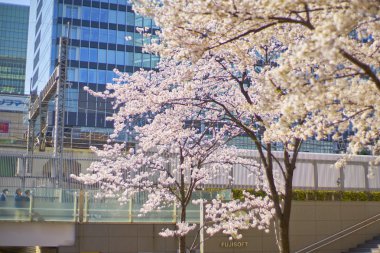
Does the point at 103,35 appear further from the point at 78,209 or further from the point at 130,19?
the point at 78,209

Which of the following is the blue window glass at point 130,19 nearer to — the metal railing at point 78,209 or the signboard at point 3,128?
the signboard at point 3,128

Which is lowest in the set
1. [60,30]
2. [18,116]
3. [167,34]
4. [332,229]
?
[332,229]

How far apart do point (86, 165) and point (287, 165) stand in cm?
1699

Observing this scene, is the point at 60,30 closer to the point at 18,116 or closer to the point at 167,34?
the point at 18,116

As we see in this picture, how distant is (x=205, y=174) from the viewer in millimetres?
18766

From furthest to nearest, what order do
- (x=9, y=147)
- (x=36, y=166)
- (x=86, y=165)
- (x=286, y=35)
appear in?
(x=9, y=147)
(x=36, y=166)
(x=86, y=165)
(x=286, y=35)

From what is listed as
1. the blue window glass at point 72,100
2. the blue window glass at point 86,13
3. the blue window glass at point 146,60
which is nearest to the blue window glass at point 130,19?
the blue window glass at point 146,60

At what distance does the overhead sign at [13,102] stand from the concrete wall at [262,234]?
41474mm

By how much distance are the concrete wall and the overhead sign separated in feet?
136

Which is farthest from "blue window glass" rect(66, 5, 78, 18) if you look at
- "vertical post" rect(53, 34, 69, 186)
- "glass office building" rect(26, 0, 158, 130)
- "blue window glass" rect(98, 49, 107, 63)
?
"vertical post" rect(53, 34, 69, 186)

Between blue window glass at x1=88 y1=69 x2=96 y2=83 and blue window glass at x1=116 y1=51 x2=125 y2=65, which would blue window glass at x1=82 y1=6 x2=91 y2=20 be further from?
blue window glass at x1=88 y1=69 x2=96 y2=83

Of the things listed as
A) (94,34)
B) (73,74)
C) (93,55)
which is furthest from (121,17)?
(73,74)

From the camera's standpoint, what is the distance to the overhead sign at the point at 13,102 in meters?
59.2

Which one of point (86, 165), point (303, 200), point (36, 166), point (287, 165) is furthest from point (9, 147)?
point (287, 165)
